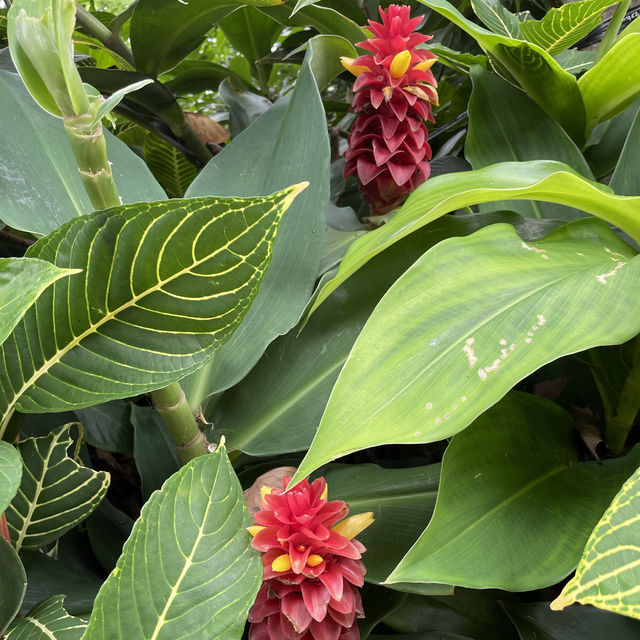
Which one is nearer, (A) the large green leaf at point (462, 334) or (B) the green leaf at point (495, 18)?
(A) the large green leaf at point (462, 334)

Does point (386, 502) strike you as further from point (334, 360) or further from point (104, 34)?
point (104, 34)

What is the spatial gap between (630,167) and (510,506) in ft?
1.14

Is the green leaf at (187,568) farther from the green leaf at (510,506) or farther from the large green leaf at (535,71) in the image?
the large green leaf at (535,71)

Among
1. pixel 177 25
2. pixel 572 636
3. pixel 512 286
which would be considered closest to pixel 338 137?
pixel 177 25

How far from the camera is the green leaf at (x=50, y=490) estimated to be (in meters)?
0.45

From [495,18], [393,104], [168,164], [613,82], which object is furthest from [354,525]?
[168,164]

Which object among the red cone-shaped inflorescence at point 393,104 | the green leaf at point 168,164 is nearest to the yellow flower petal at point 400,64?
the red cone-shaped inflorescence at point 393,104

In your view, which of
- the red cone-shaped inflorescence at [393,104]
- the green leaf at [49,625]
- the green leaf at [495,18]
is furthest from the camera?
the green leaf at [495,18]

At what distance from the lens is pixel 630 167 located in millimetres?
553

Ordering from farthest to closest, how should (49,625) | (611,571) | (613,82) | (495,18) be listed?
(495,18)
(613,82)
(49,625)
(611,571)

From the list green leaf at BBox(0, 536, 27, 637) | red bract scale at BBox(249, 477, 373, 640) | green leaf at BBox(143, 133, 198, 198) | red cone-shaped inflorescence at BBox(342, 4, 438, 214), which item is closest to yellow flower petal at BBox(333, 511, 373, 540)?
red bract scale at BBox(249, 477, 373, 640)

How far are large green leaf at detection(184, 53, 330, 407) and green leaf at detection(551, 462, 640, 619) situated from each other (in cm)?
28

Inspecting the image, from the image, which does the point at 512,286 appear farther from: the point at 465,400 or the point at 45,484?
the point at 45,484

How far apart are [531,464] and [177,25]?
0.68 metres
